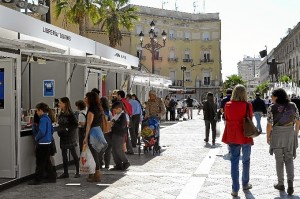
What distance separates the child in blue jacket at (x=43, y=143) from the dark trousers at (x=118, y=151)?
→ 170cm

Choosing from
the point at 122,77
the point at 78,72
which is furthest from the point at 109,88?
the point at 78,72

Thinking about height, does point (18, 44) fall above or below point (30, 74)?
above

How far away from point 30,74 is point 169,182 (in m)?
6.31

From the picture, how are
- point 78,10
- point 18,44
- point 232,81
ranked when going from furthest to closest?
1. point 232,81
2. point 78,10
3. point 18,44

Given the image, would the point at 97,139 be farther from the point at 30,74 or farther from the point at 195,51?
the point at 195,51

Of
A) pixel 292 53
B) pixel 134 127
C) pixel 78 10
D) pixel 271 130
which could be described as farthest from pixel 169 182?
pixel 292 53

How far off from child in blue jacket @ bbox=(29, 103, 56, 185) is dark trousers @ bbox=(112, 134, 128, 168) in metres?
1.70

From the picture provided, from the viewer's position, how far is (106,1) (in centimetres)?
2703

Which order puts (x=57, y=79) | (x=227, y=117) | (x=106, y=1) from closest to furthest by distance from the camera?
(x=227, y=117)
(x=57, y=79)
(x=106, y=1)

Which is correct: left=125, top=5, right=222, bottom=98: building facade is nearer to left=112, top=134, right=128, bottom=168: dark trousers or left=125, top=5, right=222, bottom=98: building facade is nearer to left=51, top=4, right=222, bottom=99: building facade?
left=51, top=4, right=222, bottom=99: building facade

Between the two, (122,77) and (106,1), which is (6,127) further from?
(106,1)

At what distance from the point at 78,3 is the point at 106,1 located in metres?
2.31

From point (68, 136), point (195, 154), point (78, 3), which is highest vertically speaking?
point (78, 3)

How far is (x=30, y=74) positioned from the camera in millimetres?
13234
